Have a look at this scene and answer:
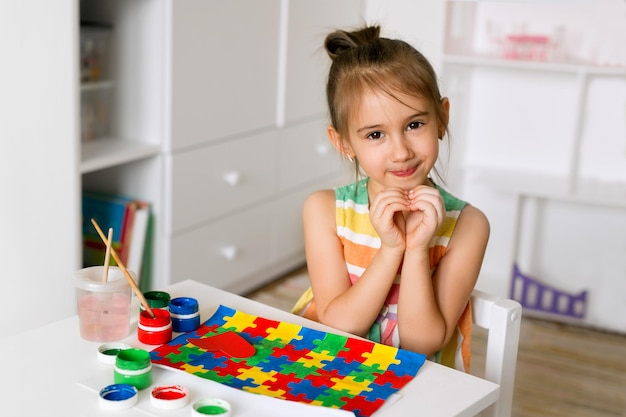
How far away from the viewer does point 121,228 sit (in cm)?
238

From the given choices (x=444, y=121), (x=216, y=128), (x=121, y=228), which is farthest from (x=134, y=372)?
(x=216, y=128)

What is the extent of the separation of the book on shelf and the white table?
4.11 feet

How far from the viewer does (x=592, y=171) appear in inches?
114

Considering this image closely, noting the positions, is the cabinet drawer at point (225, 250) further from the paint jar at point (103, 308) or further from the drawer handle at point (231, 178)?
the paint jar at point (103, 308)

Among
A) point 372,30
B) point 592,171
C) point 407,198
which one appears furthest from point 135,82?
point 592,171

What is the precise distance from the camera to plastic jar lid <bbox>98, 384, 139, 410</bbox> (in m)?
0.91

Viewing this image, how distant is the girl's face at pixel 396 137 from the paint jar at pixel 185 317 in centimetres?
34

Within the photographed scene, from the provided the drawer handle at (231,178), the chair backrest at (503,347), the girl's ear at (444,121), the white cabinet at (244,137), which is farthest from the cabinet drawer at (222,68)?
the chair backrest at (503,347)

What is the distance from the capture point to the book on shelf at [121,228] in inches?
93.4

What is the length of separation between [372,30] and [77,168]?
3.25 ft

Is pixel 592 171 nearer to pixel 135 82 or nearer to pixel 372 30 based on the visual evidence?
pixel 135 82

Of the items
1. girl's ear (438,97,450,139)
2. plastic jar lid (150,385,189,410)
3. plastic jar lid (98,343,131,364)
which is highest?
girl's ear (438,97,450,139)

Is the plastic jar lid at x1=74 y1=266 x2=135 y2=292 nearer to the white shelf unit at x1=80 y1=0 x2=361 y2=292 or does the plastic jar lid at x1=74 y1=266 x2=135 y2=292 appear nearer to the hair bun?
the hair bun

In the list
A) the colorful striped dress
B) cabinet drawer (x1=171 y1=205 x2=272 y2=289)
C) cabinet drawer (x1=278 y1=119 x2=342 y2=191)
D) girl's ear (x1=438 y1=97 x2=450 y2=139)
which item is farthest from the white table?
cabinet drawer (x1=278 y1=119 x2=342 y2=191)
